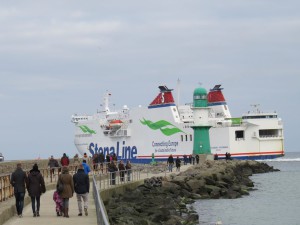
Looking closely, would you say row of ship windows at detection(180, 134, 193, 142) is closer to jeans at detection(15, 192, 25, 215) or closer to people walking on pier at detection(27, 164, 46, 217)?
people walking on pier at detection(27, 164, 46, 217)

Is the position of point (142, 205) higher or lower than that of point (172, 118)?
lower

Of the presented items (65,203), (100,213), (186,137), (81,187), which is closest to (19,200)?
(65,203)

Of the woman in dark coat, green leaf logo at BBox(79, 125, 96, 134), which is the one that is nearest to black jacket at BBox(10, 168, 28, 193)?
the woman in dark coat

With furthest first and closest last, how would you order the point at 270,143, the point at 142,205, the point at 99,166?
the point at 270,143 < the point at 99,166 < the point at 142,205

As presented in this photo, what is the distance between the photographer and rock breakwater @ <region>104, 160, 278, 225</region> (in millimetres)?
22078

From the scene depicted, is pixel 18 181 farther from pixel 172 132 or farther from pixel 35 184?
pixel 172 132

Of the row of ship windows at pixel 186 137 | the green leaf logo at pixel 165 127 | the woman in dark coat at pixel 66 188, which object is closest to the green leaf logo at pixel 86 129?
the green leaf logo at pixel 165 127

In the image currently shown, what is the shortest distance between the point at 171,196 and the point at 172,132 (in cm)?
4303

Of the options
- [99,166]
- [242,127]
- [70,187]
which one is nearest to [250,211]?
[99,166]

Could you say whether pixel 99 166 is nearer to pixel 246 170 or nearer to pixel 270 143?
pixel 246 170

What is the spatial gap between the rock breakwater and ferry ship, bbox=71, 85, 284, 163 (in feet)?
80.7

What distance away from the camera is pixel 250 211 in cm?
2991

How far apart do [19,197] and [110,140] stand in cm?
6625

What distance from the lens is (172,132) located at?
246 ft
